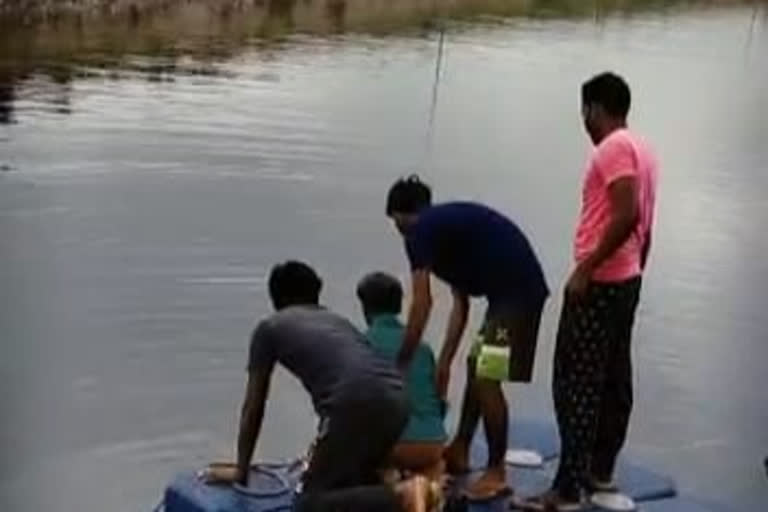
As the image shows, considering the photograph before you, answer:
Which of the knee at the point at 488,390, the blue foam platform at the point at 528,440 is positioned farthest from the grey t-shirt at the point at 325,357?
the blue foam platform at the point at 528,440

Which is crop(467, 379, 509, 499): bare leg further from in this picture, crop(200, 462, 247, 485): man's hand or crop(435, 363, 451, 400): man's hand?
crop(200, 462, 247, 485): man's hand

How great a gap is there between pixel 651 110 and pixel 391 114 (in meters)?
3.50

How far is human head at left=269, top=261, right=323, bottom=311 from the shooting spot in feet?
18.4

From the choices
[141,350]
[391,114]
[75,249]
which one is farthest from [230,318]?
[391,114]

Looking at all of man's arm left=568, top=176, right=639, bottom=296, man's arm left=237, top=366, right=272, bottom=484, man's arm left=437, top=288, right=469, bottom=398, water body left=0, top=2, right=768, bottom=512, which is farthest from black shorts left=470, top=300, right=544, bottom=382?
water body left=0, top=2, right=768, bottom=512

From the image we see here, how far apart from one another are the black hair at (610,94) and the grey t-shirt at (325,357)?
1.27 metres

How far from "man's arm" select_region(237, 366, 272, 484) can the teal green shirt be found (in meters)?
0.49

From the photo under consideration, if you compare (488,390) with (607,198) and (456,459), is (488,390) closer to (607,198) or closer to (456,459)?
(456,459)

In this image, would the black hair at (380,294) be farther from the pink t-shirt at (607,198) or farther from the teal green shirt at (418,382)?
the pink t-shirt at (607,198)

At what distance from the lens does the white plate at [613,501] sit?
6344mm

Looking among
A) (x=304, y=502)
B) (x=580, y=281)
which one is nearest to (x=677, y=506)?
(x=580, y=281)

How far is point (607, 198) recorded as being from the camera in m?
5.97

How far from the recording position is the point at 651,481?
6.80 metres

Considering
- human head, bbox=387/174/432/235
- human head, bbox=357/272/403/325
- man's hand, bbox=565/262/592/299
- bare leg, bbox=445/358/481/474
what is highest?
human head, bbox=387/174/432/235
